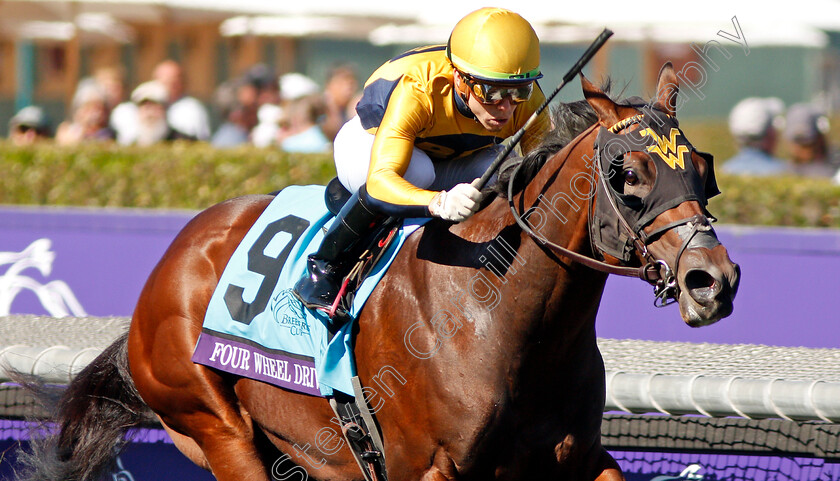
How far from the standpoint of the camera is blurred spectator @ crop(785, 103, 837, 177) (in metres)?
6.95

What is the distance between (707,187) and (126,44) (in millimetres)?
15800

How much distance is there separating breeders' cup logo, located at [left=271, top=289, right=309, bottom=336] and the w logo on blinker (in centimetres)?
128

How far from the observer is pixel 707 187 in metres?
2.41

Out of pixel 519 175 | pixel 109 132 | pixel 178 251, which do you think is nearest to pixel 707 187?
pixel 519 175

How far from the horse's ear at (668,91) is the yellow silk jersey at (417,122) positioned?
0.53 m

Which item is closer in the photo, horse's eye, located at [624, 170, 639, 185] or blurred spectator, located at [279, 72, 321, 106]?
horse's eye, located at [624, 170, 639, 185]

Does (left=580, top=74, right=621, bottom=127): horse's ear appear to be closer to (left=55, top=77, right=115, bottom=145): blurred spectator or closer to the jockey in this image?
the jockey

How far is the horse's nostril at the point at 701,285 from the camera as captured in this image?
2.14m

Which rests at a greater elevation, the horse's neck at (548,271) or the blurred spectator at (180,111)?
the horse's neck at (548,271)

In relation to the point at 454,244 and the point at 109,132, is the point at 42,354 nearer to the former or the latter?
the point at 454,244

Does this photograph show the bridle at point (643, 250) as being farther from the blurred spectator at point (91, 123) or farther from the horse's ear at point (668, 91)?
the blurred spectator at point (91, 123)

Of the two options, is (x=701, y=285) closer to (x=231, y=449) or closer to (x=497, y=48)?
(x=497, y=48)

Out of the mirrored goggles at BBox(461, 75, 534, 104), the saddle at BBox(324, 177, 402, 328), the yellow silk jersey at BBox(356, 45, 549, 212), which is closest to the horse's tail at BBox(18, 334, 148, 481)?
the saddle at BBox(324, 177, 402, 328)

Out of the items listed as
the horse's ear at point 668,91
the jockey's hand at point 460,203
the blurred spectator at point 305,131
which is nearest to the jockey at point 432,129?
the jockey's hand at point 460,203
